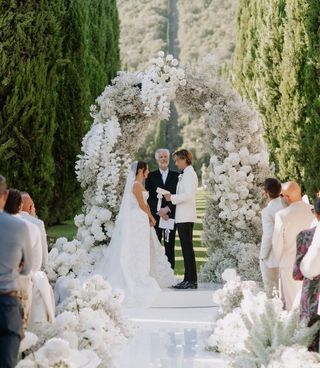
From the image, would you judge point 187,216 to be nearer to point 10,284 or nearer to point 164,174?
point 164,174

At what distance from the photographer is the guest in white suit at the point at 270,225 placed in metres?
8.66

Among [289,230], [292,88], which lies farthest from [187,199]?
[292,88]

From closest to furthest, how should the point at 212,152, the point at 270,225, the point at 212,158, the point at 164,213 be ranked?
1. the point at 270,225
2. the point at 164,213
3. the point at 212,158
4. the point at 212,152

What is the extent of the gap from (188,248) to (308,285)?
5250mm

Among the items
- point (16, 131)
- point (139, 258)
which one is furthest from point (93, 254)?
point (16, 131)

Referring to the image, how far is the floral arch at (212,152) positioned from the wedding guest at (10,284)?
266 inches

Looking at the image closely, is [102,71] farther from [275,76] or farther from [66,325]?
[66,325]

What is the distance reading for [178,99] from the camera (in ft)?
41.6

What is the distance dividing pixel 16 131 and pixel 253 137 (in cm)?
365

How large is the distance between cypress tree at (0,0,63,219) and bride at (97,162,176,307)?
97.9 inches

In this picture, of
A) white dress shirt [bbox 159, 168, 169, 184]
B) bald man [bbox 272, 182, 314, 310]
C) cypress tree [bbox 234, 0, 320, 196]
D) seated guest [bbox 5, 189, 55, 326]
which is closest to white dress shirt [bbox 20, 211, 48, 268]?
seated guest [bbox 5, 189, 55, 326]

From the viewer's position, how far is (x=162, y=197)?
12.8 metres

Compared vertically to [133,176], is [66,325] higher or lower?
lower

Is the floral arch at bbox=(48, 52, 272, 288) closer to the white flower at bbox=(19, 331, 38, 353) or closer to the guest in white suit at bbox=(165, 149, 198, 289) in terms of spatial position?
→ the guest in white suit at bbox=(165, 149, 198, 289)
